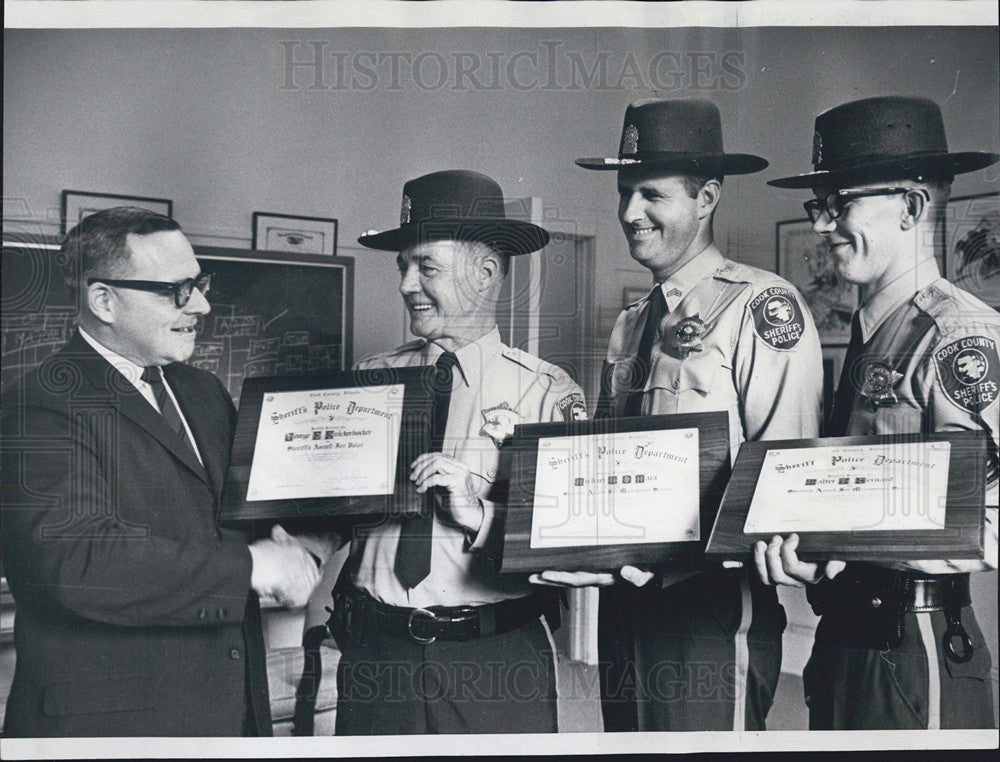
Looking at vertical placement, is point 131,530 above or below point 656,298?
below

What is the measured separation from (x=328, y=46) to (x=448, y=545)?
1.10 m

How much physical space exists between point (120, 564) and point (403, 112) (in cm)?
111

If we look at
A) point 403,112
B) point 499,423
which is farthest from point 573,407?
point 403,112

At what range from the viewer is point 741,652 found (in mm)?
1905

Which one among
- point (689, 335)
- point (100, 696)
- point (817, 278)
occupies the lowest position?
point (100, 696)

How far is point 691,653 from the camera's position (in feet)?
6.25

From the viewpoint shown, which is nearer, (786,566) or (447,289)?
(786,566)

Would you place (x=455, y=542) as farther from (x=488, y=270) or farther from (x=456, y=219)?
(x=456, y=219)

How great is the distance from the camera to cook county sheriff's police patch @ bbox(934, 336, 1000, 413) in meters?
1.86

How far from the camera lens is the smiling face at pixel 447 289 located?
6.27ft

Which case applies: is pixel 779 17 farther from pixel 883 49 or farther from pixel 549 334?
pixel 549 334

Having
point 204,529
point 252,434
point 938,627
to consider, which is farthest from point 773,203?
point 204,529

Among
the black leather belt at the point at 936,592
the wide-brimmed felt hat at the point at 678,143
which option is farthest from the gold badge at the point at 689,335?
the black leather belt at the point at 936,592

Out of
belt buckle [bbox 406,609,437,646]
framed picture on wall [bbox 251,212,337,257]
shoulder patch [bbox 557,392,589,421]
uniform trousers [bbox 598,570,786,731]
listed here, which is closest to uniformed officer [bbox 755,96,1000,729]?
uniform trousers [bbox 598,570,786,731]
